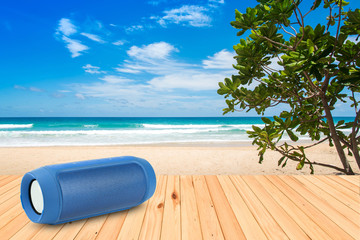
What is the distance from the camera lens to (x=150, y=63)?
1407 inches

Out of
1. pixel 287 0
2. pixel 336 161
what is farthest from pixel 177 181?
pixel 336 161

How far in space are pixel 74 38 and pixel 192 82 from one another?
58.5 ft

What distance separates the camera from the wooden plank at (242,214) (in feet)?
4.57

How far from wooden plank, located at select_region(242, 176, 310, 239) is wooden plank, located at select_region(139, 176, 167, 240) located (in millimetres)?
728

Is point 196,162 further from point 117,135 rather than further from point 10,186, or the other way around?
point 117,135

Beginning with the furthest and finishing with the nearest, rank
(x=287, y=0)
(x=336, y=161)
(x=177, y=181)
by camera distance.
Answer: (x=336, y=161), (x=177, y=181), (x=287, y=0)

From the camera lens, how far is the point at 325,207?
5.92 feet

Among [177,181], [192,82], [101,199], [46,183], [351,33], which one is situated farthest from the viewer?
[192,82]

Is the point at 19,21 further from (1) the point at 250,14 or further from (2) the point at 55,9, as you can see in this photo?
(1) the point at 250,14

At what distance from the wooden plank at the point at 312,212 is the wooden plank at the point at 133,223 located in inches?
42.7

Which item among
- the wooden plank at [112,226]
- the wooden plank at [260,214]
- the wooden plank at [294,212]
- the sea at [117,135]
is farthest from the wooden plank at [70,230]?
the sea at [117,135]

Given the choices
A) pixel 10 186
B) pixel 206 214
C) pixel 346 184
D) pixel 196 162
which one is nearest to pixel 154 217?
pixel 206 214

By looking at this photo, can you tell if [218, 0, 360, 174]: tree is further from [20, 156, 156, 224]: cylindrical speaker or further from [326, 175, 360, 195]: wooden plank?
[20, 156, 156, 224]: cylindrical speaker

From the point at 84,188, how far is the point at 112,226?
284 mm
